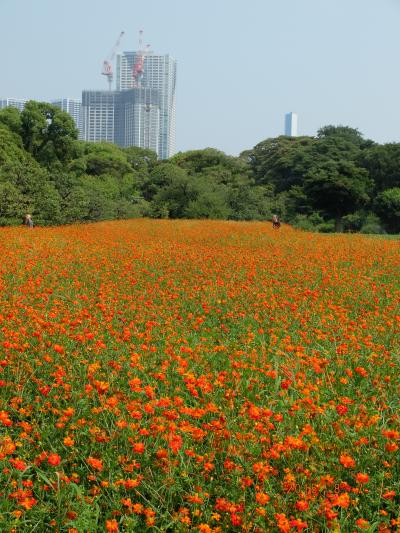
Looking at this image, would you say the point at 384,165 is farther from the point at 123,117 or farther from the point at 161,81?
the point at 161,81

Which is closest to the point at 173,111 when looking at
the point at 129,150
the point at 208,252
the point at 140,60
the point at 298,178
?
the point at 140,60

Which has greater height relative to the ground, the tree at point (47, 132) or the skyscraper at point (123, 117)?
the skyscraper at point (123, 117)

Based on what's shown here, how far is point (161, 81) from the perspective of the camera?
155625 millimetres

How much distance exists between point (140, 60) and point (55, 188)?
151 metres

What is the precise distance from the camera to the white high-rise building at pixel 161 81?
414ft

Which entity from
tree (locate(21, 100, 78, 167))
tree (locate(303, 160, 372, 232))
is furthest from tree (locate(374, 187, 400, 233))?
tree (locate(21, 100, 78, 167))

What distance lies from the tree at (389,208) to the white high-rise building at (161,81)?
307 ft

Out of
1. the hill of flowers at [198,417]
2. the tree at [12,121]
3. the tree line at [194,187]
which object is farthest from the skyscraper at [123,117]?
the hill of flowers at [198,417]

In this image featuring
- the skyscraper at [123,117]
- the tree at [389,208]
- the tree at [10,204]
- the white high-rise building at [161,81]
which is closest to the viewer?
the tree at [10,204]

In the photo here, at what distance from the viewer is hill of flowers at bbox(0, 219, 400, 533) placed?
2.11m

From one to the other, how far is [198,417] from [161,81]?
163m

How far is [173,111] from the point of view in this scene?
476 feet

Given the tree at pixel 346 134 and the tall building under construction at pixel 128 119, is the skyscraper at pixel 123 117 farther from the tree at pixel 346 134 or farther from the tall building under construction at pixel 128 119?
the tree at pixel 346 134

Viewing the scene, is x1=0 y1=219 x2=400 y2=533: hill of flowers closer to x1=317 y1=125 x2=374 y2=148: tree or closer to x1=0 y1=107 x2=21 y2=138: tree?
x1=0 y1=107 x2=21 y2=138: tree
